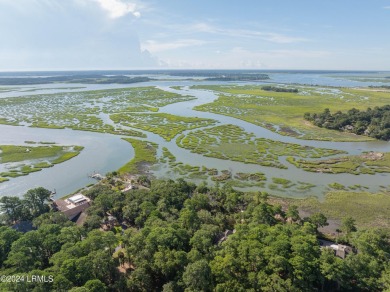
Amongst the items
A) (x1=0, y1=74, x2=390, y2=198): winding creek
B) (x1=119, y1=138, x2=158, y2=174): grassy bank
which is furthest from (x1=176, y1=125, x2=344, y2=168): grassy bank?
(x1=119, y1=138, x2=158, y2=174): grassy bank

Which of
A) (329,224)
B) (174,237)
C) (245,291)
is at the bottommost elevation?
(329,224)

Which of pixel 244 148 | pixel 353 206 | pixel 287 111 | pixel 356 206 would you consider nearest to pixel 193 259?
pixel 353 206

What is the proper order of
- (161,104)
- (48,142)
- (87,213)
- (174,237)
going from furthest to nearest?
(161,104), (48,142), (87,213), (174,237)

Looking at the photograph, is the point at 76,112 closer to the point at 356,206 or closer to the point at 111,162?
the point at 111,162

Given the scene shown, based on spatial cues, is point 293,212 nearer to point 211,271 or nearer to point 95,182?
point 211,271

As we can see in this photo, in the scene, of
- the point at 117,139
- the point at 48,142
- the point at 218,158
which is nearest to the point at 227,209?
the point at 218,158

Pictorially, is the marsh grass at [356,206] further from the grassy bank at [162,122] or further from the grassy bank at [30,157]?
the grassy bank at [30,157]
